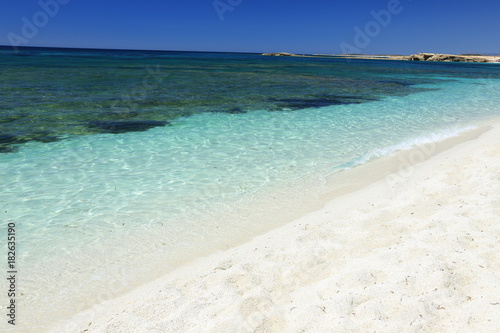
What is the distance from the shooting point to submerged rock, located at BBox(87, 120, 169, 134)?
10999mm

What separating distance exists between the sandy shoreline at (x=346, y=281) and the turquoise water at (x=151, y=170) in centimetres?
60

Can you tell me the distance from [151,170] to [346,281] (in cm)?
531

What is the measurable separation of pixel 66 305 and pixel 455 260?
429 centimetres

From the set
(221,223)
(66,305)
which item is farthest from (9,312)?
(221,223)

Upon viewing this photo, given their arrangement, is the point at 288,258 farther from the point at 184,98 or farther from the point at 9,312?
the point at 184,98

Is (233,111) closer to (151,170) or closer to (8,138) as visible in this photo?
(151,170)

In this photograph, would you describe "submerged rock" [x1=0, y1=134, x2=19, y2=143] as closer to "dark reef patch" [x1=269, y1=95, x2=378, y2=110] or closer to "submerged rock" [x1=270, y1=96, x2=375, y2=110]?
"dark reef patch" [x1=269, y1=95, x2=378, y2=110]

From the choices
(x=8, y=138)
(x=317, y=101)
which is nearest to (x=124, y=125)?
(x=8, y=138)

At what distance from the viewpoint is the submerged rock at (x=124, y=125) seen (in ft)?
36.1

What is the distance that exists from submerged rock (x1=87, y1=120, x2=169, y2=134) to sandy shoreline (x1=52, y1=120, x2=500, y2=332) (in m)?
7.65

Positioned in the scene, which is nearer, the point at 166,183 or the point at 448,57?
the point at 166,183

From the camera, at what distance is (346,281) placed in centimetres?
355

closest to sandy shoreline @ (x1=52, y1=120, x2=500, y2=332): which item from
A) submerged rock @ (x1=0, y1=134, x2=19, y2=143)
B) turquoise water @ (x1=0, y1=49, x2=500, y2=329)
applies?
Result: turquoise water @ (x1=0, y1=49, x2=500, y2=329)

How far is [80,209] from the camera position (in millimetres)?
5754
